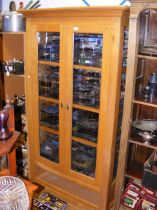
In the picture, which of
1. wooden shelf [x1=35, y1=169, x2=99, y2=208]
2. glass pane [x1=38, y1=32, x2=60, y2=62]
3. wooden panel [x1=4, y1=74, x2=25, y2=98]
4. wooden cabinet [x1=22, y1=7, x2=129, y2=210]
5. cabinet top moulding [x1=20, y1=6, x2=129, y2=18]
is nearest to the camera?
cabinet top moulding [x1=20, y1=6, x2=129, y2=18]

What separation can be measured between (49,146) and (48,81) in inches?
27.0

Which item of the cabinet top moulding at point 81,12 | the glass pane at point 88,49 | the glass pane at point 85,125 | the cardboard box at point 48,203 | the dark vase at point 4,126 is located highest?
the cabinet top moulding at point 81,12

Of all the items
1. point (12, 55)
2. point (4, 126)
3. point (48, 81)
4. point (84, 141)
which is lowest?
point (84, 141)

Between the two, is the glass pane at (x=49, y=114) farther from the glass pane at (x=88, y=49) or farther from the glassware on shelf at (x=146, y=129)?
the glassware on shelf at (x=146, y=129)

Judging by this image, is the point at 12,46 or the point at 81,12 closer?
the point at 81,12

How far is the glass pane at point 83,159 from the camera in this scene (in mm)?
2215

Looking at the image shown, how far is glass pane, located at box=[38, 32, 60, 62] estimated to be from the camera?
83.3 inches

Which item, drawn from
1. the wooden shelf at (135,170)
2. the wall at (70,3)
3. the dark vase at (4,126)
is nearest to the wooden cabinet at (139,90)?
the wooden shelf at (135,170)

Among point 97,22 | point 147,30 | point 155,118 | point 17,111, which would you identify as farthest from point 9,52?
point 155,118

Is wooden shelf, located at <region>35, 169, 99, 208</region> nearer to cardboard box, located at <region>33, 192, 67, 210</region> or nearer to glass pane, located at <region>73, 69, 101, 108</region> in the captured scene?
cardboard box, located at <region>33, 192, 67, 210</region>

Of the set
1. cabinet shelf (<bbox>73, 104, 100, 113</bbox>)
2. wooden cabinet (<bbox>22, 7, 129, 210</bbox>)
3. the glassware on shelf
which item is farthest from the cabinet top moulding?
the glassware on shelf

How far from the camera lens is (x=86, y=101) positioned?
2066mm

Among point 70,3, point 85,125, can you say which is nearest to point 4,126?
point 85,125

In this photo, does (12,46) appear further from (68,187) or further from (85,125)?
(68,187)
